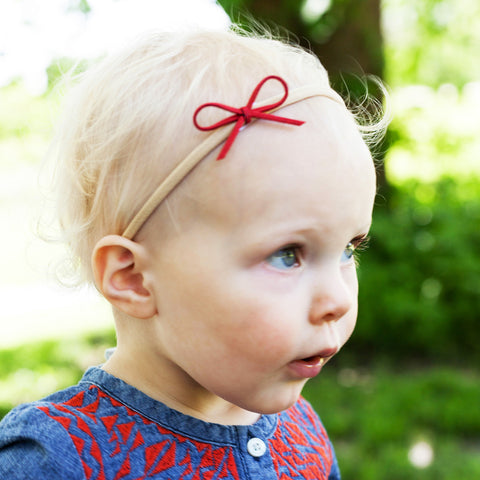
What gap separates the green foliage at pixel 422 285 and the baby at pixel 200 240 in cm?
420

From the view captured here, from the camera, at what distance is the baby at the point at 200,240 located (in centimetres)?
123

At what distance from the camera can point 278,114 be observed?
1.27 metres

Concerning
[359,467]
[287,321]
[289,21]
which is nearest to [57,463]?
[287,321]

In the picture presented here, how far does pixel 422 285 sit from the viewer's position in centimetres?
551

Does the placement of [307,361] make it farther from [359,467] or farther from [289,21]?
[289,21]

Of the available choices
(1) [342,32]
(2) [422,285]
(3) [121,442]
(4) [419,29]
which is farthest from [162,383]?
(4) [419,29]

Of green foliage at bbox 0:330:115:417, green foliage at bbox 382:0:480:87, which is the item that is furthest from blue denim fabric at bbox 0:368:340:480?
green foliage at bbox 382:0:480:87

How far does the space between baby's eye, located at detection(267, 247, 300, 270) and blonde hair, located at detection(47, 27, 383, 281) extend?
0.25 metres

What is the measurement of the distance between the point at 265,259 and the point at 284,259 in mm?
38

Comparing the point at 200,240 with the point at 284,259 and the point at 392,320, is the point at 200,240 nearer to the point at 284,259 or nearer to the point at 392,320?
the point at 284,259

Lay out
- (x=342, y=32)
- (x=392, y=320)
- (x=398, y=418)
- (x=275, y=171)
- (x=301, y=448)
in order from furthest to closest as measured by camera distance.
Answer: (x=342, y=32) < (x=392, y=320) < (x=398, y=418) < (x=301, y=448) < (x=275, y=171)

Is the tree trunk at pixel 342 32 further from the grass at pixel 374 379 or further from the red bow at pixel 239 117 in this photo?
the red bow at pixel 239 117

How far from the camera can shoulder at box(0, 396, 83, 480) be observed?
125cm

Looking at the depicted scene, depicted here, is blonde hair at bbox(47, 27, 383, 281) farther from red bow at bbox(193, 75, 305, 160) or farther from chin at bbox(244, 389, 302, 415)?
chin at bbox(244, 389, 302, 415)
